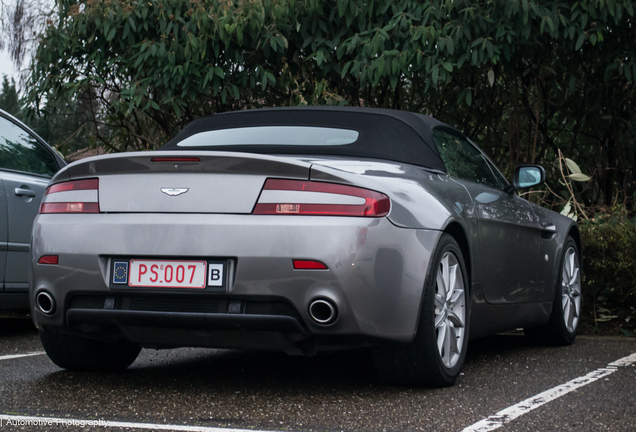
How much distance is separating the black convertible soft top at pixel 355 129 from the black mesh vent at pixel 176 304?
3.46ft

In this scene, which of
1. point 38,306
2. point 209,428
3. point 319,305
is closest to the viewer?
point 209,428

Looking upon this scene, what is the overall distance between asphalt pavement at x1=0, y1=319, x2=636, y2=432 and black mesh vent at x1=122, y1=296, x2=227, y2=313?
382 millimetres

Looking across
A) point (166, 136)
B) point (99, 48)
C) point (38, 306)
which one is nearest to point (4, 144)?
point (38, 306)

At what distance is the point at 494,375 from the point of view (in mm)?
4133

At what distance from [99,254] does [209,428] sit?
904 mm

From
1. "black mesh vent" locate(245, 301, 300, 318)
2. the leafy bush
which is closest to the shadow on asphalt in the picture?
"black mesh vent" locate(245, 301, 300, 318)

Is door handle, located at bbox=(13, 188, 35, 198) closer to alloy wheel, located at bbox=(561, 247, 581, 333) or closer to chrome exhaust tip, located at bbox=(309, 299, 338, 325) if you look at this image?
chrome exhaust tip, located at bbox=(309, 299, 338, 325)

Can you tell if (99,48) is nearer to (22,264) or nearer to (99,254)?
(22,264)

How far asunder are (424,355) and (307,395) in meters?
0.53

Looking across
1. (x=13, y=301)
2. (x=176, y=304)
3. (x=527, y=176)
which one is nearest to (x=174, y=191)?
(x=176, y=304)

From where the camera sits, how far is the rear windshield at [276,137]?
13.7ft

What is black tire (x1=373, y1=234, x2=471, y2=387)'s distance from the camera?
3486 millimetres

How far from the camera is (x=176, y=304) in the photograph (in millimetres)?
3324

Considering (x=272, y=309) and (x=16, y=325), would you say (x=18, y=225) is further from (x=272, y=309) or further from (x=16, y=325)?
(x=272, y=309)
